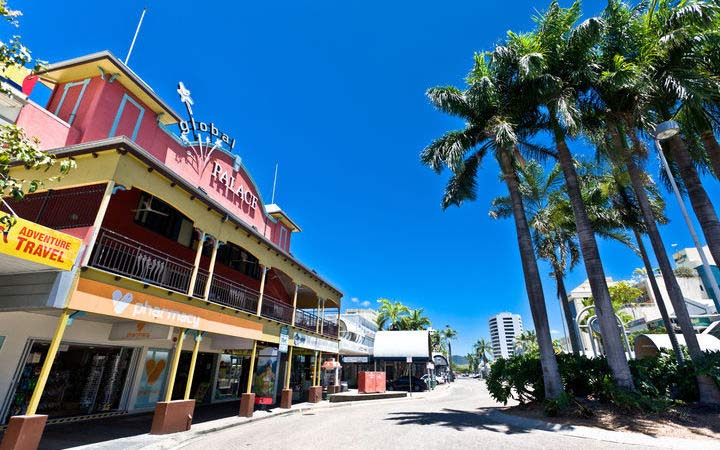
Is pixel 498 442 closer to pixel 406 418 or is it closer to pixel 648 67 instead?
pixel 406 418

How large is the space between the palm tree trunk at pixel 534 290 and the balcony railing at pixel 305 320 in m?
12.7

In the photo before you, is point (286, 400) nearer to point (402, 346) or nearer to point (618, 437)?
point (618, 437)

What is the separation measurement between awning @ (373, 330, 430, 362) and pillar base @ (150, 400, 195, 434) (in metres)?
26.1

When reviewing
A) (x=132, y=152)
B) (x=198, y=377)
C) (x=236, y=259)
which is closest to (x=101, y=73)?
(x=132, y=152)

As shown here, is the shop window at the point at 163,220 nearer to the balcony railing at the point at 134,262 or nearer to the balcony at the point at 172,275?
the balcony at the point at 172,275

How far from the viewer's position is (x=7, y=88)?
16.5 feet

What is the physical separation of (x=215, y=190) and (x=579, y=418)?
17.5 m

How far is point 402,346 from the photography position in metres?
35.3

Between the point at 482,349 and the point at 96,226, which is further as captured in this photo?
the point at 482,349

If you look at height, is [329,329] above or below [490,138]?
below

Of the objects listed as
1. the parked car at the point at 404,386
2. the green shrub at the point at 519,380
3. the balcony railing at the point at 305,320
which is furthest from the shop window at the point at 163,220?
the parked car at the point at 404,386

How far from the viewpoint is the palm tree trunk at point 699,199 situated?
12.4 metres

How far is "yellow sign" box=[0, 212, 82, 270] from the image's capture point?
7.03 metres

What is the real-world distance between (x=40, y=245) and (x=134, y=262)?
3.34m
